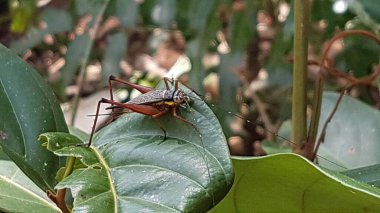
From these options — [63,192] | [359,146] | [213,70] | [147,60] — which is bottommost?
[147,60]

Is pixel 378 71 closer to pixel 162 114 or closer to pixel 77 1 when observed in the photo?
pixel 162 114

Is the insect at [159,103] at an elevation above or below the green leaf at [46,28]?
above

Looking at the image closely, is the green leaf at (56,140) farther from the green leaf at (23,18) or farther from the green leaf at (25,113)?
the green leaf at (23,18)

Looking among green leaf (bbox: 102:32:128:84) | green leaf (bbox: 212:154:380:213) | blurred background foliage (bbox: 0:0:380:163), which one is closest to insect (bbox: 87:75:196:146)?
green leaf (bbox: 212:154:380:213)

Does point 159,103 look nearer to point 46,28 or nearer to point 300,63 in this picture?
point 300,63

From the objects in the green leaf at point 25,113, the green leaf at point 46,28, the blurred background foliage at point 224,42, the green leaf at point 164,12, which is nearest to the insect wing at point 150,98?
the green leaf at point 25,113

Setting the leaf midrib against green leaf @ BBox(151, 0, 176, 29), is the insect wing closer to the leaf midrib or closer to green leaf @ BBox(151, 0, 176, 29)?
the leaf midrib

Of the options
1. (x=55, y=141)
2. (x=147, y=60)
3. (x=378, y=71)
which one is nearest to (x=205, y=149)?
(x=55, y=141)
